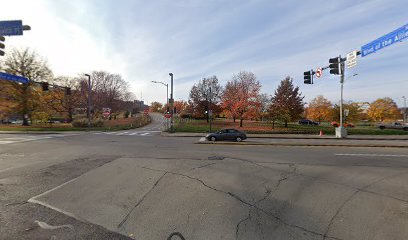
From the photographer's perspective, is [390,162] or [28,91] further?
[28,91]

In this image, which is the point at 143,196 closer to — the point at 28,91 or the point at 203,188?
the point at 203,188

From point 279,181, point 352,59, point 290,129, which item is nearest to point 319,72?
point 352,59

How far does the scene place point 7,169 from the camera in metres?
9.49

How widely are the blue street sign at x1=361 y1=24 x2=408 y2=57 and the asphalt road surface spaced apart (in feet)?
17.4

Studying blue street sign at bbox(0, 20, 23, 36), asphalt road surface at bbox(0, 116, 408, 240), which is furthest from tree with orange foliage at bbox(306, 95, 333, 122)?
blue street sign at bbox(0, 20, 23, 36)

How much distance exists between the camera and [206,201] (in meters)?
5.80

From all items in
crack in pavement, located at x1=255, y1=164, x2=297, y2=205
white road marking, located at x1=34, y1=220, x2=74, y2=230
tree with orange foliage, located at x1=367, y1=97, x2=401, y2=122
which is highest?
tree with orange foliage, located at x1=367, y1=97, x2=401, y2=122

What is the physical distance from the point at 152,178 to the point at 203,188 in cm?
209

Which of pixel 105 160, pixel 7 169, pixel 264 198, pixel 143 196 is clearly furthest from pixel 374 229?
pixel 7 169

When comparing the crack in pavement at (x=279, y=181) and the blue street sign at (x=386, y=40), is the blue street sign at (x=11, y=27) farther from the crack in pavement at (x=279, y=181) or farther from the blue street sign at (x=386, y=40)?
the blue street sign at (x=386, y=40)

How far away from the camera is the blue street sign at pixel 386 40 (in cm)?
823

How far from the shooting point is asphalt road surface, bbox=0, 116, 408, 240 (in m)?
4.43

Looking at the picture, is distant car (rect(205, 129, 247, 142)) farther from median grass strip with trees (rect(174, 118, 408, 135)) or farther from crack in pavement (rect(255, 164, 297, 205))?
crack in pavement (rect(255, 164, 297, 205))

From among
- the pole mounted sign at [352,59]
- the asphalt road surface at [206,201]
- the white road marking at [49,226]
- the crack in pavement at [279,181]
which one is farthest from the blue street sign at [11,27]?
the pole mounted sign at [352,59]
